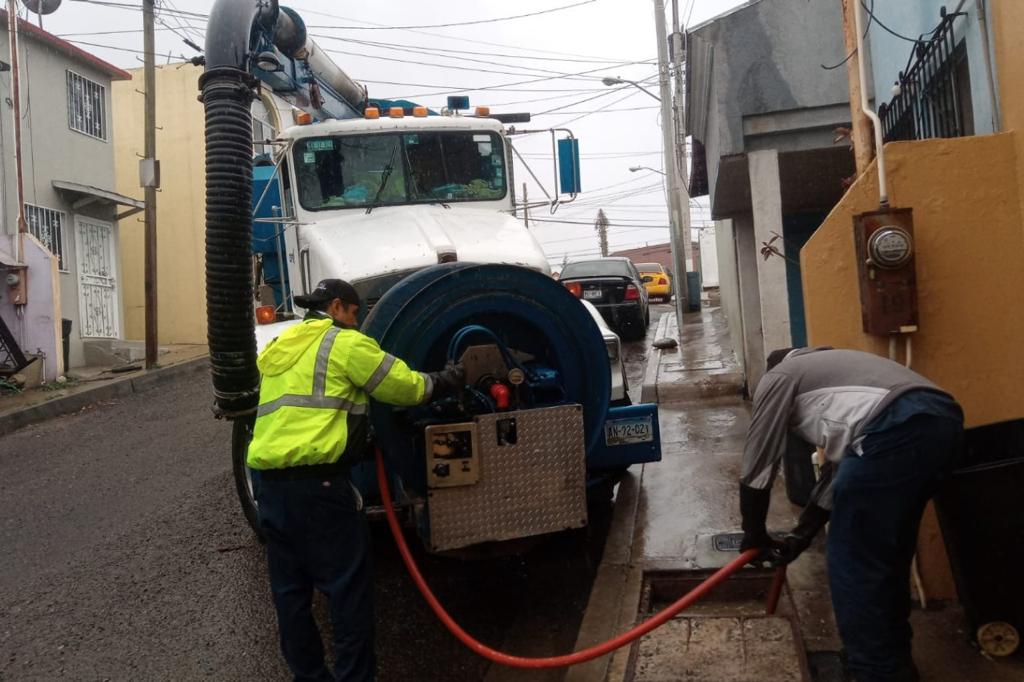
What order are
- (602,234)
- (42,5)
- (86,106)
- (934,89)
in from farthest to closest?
1. (602,234)
2. (86,106)
3. (42,5)
4. (934,89)

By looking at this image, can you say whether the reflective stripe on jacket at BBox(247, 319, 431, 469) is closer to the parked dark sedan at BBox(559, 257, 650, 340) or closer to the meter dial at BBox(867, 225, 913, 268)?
the meter dial at BBox(867, 225, 913, 268)

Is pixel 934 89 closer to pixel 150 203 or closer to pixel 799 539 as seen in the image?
pixel 799 539

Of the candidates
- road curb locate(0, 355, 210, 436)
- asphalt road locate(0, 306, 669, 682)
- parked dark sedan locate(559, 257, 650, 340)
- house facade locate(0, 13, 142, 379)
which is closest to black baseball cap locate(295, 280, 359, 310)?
asphalt road locate(0, 306, 669, 682)

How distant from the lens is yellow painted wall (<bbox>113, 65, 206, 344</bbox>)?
21.5 meters

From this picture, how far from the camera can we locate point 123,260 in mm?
21578

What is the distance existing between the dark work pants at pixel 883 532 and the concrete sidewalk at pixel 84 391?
35.6ft

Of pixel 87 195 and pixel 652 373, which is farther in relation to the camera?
pixel 87 195

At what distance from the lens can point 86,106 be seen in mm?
17562

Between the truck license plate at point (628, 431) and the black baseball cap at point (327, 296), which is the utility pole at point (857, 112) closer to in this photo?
the truck license plate at point (628, 431)

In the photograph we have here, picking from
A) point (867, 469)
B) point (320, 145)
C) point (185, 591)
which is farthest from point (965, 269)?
point (320, 145)

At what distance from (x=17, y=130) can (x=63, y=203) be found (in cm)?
224

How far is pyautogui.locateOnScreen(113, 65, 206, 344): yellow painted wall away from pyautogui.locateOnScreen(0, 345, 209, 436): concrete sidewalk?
4.09 metres

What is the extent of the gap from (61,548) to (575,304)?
12.8 feet

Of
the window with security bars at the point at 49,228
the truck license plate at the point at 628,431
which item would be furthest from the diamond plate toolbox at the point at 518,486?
the window with security bars at the point at 49,228
